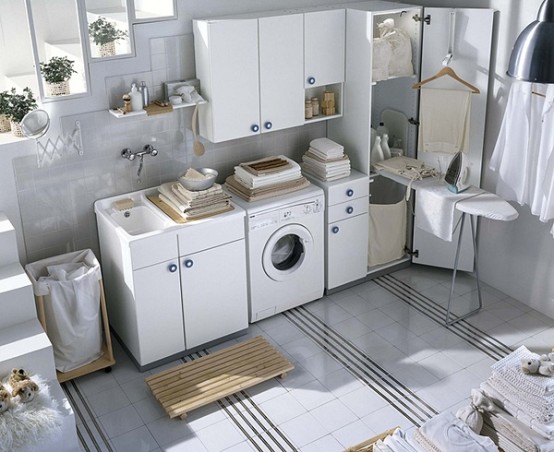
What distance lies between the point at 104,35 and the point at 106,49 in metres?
0.09

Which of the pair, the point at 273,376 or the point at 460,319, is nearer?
the point at 273,376

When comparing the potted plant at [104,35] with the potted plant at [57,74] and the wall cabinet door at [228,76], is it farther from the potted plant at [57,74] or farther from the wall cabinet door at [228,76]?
the wall cabinet door at [228,76]

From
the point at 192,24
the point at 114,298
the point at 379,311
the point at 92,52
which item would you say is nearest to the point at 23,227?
the point at 114,298

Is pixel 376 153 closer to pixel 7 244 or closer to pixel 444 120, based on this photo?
pixel 444 120

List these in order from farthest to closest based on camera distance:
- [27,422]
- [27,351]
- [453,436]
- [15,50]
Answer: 1. [15,50]
2. [27,351]
3. [27,422]
4. [453,436]

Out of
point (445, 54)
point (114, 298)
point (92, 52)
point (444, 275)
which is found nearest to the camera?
point (92, 52)

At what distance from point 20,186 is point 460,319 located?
3088mm

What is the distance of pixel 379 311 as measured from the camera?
215 inches

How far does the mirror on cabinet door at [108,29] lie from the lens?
4.59m

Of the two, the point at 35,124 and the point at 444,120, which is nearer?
the point at 35,124

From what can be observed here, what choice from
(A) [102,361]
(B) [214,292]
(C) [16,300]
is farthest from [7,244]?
(B) [214,292]

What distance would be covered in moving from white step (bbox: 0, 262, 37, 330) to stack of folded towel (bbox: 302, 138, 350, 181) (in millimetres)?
2155

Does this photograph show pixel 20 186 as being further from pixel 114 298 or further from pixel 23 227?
pixel 114 298

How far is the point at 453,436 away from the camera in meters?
3.23
